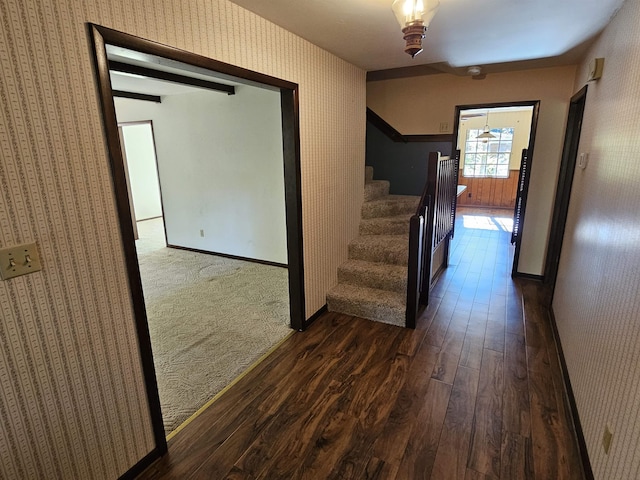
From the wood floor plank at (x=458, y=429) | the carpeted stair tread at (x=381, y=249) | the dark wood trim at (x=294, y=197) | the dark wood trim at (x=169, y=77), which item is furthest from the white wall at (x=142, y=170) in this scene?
the wood floor plank at (x=458, y=429)

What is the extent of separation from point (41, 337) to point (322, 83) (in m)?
2.48

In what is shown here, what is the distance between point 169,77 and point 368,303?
9.64ft

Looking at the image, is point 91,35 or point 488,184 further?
point 488,184

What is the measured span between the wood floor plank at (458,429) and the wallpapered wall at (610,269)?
530mm

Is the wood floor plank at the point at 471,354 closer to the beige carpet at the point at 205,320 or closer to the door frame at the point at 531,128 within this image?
the beige carpet at the point at 205,320

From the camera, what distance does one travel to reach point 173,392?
7.11ft

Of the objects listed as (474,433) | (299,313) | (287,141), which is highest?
(287,141)

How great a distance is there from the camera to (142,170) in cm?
812

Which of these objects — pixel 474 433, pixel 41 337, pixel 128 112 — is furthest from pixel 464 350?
pixel 128 112

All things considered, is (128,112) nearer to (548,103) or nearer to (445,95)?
(445,95)

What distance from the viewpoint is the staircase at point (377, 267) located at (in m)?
3.06

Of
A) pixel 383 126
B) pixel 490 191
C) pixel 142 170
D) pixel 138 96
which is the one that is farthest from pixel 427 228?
pixel 142 170

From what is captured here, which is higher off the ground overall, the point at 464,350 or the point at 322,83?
the point at 322,83

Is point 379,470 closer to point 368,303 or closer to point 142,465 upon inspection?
point 142,465
